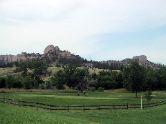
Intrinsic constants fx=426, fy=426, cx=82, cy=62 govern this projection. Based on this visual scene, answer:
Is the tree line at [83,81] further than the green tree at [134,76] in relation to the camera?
Yes

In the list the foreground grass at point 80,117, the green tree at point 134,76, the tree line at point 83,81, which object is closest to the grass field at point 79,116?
the foreground grass at point 80,117

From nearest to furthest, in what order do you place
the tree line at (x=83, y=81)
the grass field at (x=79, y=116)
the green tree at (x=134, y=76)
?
the grass field at (x=79, y=116), the green tree at (x=134, y=76), the tree line at (x=83, y=81)

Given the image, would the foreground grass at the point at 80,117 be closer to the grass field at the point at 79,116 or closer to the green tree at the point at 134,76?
the grass field at the point at 79,116

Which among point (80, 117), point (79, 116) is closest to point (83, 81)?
point (79, 116)

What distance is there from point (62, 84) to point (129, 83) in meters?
54.9

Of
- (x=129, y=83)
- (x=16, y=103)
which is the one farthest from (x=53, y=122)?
(x=129, y=83)

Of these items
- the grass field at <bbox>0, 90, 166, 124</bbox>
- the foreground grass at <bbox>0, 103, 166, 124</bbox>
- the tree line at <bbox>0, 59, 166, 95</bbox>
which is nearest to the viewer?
the grass field at <bbox>0, 90, 166, 124</bbox>

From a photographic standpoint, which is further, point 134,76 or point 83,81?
point 83,81

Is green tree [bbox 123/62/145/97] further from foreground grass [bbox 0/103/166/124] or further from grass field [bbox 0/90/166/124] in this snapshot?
foreground grass [bbox 0/103/166/124]

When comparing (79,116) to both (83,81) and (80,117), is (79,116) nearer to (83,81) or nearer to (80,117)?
(80,117)

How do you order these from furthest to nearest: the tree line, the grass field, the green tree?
the tree line → the green tree → the grass field

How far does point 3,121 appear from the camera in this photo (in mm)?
30531

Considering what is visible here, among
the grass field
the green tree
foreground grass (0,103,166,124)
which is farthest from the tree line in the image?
foreground grass (0,103,166,124)

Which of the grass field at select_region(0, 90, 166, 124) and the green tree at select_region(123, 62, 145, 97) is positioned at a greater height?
the green tree at select_region(123, 62, 145, 97)
